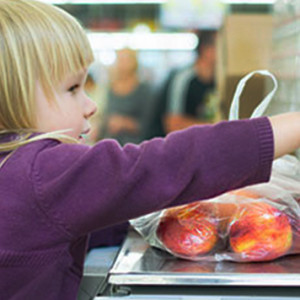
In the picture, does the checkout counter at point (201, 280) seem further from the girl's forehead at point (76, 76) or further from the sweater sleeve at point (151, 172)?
the girl's forehead at point (76, 76)

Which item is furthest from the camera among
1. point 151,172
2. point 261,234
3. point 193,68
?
point 193,68

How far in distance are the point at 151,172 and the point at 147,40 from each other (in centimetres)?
671

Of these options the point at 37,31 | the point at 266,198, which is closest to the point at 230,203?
the point at 266,198

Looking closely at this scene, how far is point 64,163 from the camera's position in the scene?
2.13ft

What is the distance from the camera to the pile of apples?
0.72 meters

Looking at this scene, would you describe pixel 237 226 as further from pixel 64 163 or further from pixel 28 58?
pixel 28 58

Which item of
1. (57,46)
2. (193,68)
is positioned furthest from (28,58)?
(193,68)

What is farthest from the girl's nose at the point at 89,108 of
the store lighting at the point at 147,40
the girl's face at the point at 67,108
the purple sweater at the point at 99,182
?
the store lighting at the point at 147,40

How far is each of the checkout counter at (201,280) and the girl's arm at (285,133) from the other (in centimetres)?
18

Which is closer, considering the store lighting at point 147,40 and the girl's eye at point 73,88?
the girl's eye at point 73,88

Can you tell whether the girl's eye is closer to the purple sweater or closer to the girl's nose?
the girl's nose

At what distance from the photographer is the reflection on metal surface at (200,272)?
25.8 inches

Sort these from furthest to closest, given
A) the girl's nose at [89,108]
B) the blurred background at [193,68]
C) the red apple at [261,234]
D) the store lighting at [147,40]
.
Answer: the store lighting at [147,40]
the blurred background at [193,68]
the girl's nose at [89,108]
the red apple at [261,234]

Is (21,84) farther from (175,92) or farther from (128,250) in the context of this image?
(175,92)
